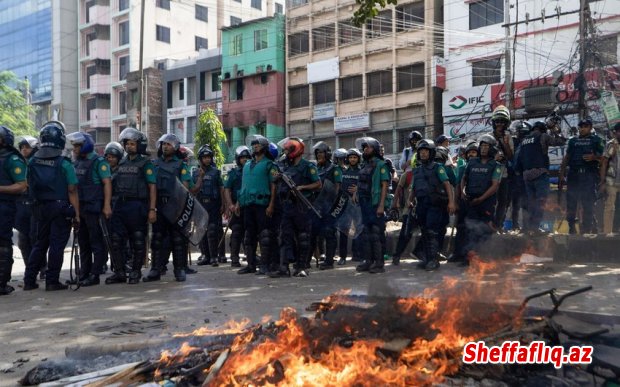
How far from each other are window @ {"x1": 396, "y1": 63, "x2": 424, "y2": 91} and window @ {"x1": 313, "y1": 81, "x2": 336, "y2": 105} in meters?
4.50

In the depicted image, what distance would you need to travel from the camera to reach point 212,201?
10.4 metres

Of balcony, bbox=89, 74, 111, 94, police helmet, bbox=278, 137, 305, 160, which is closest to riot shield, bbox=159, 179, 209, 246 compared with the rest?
police helmet, bbox=278, 137, 305, 160

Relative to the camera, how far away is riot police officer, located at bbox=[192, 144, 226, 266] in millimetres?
10330

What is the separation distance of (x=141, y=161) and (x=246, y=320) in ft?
11.9

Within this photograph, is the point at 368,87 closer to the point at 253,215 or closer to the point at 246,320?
the point at 253,215

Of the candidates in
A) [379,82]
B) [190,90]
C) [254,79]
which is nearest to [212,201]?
[379,82]

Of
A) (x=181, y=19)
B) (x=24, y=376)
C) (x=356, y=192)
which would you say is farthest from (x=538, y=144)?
(x=181, y=19)

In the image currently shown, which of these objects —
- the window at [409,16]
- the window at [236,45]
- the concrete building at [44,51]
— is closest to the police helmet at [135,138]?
the window at [409,16]

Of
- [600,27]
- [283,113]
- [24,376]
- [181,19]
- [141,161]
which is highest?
[181,19]

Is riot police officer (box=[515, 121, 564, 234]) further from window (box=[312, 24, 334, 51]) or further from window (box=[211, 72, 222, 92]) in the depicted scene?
window (box=[211, 72, 222, 92])

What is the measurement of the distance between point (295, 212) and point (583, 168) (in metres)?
4.78

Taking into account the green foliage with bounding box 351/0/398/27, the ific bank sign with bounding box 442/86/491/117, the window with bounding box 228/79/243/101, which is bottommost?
the green foliage with bounding box 351/0/398/27

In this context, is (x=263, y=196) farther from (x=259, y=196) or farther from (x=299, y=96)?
(x=299, y=96)

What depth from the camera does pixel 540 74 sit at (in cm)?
2653
